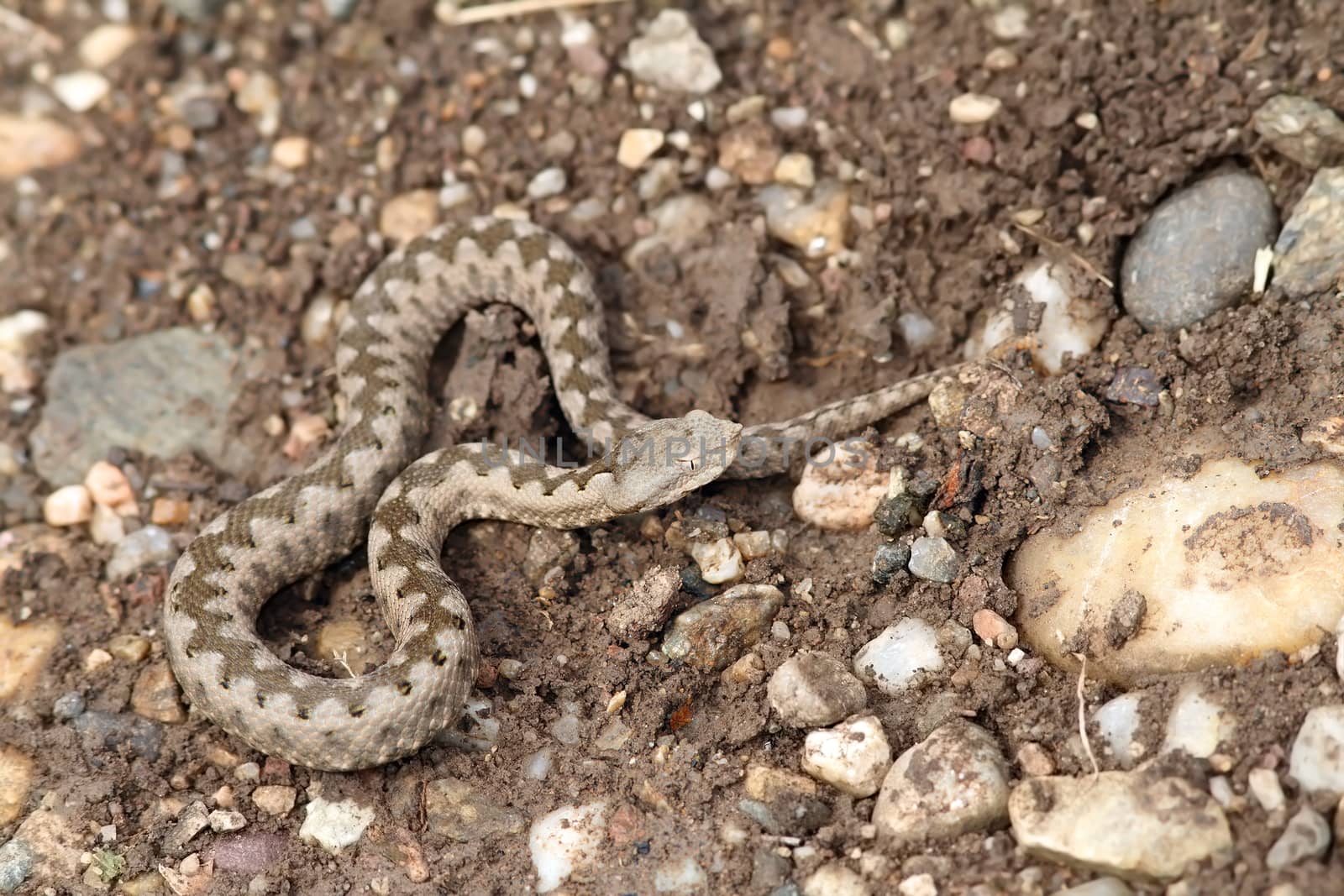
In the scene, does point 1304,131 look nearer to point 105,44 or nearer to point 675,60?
point 675,60

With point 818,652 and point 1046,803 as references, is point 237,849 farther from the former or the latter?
point 1046,803

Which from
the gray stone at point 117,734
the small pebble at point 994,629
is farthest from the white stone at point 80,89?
the small pebble at point 994,629

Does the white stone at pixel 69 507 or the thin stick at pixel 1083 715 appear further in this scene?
the white stone at pixel 69 507

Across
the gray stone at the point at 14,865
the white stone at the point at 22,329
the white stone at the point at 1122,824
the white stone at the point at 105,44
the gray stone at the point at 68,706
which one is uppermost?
the white stone at the point at 105,44

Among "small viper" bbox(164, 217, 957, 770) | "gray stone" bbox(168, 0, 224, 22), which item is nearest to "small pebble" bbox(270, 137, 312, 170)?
"small viper" bbox(164, 217, 957, 770)

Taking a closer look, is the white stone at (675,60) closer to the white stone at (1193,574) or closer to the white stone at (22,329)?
the white stone at (1193,574)

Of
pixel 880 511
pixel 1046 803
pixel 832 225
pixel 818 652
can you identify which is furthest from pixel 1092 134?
pixel 1046 803
